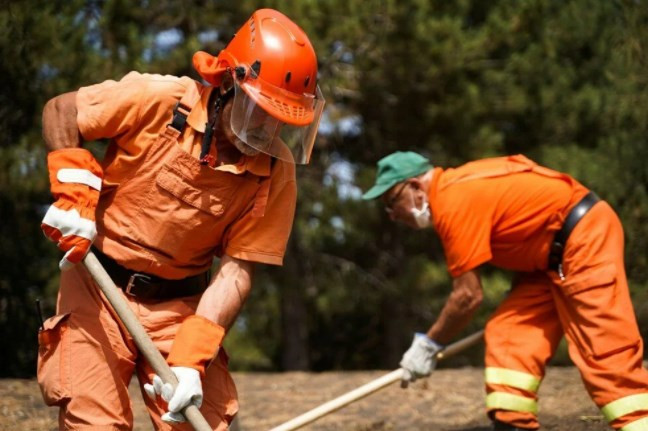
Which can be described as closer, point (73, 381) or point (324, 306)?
point (73, 381)

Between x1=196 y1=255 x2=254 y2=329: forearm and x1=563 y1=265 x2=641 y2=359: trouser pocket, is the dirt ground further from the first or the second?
x1=196 y1=255 x2=254 y2=329: forearm

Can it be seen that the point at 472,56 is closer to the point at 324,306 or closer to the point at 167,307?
the point at 324,306

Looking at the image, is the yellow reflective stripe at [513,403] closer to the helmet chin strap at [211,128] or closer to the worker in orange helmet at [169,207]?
the worker in orange helmet at [169,207]

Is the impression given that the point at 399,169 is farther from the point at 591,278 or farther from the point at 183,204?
the point at 183,204

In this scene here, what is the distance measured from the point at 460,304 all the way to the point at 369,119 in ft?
26.7

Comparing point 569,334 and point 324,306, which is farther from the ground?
point 569,334

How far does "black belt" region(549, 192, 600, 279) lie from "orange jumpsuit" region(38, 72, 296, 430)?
183cm

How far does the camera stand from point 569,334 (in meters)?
4.94

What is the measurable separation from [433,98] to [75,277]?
8.68 meters

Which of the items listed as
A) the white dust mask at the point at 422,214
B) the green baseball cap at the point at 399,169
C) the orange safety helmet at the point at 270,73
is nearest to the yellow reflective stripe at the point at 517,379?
the white dust mask at the point at 422,214

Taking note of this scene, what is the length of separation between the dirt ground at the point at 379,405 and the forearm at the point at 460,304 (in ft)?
3.48

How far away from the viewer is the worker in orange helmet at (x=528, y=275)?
15.4 feet

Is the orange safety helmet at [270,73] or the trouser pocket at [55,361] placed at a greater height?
the orange safety helmet at [270,73]

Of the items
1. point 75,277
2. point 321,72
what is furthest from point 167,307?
point 321,72
